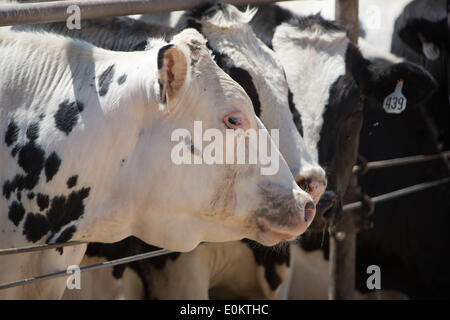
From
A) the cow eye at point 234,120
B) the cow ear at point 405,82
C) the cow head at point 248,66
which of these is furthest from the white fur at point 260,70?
the cow ear at point 405,82

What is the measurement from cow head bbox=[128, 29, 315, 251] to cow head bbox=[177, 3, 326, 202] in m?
0.52

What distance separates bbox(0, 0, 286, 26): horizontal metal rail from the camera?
→ 212 centimetres

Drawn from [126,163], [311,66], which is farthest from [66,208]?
[311,66]

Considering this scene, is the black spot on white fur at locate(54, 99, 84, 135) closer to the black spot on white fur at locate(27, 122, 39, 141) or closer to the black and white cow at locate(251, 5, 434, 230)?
the black spot on white fur at locate(27, 122, 39, 141)

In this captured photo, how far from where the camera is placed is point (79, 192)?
2.20 metres

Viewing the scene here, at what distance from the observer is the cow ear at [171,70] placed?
2.08 m

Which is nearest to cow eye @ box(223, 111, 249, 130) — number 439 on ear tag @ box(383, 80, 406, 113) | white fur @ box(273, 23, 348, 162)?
white fur @ box(273, 23, 348, 162)

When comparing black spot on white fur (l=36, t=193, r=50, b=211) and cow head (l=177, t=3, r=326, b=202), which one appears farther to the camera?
cow head (l=177, t=3, r=326, b=202)

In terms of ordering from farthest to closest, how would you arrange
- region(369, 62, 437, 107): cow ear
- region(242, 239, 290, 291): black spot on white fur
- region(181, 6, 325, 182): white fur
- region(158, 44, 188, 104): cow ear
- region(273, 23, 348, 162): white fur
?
1. region(242, 239, 290, 291): black spot on white fur
2. region(369, 62, 437, 107): cow ear
3. region(273, 23, 348, 162): white fur
4. region(181, 6, 325, 182): white fur
5. region(158, 44, 188, 104): cow ear

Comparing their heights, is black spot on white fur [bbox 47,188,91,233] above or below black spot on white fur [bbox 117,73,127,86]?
below

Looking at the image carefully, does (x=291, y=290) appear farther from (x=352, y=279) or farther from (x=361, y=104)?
(x=361, y=104)

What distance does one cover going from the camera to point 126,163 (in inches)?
86.6

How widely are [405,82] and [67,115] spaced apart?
1.97 metres
